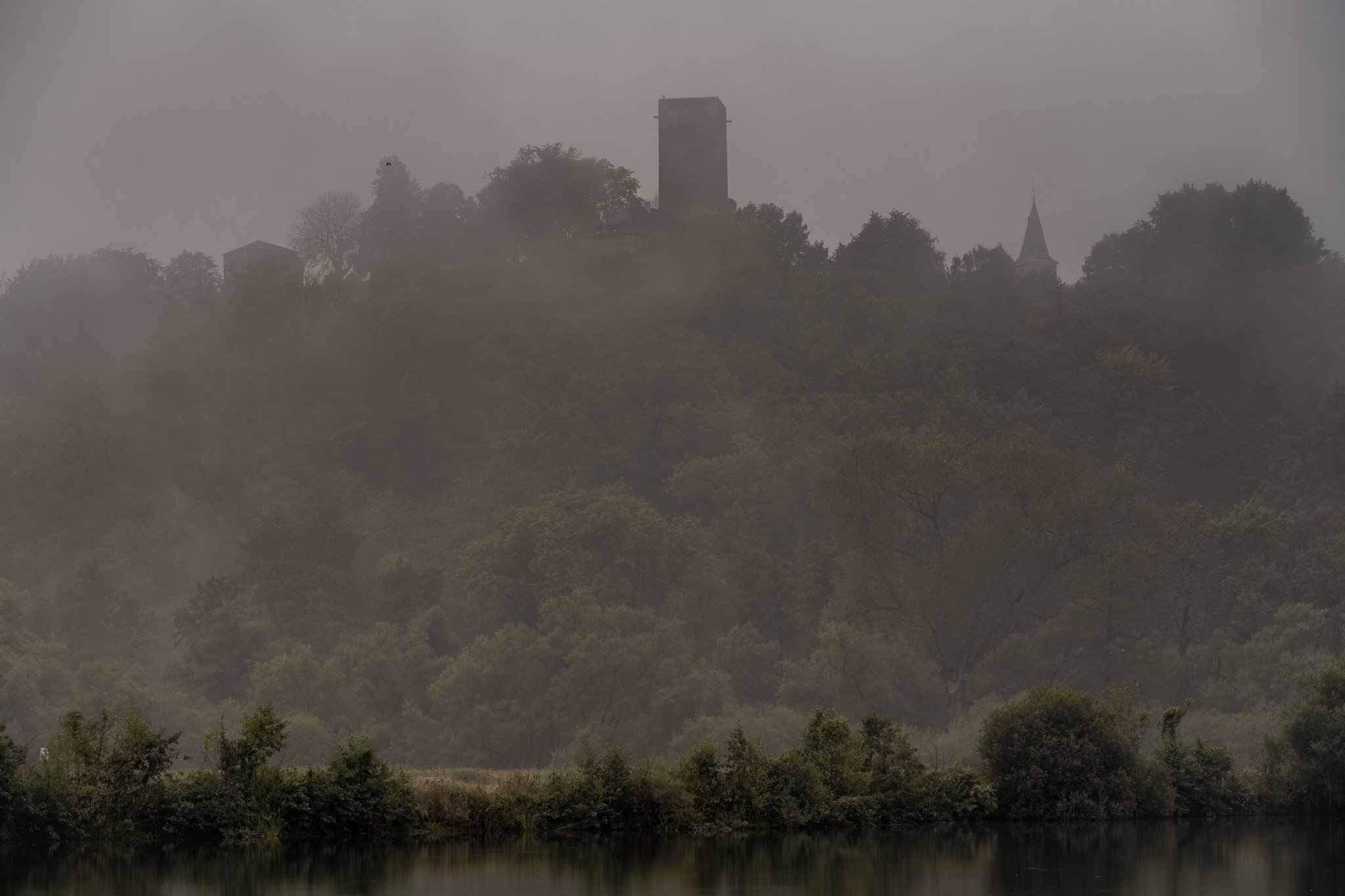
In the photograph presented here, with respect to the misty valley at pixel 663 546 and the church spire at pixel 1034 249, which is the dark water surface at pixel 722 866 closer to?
the misty valley at pixel 663 546

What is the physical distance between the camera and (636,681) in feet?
209

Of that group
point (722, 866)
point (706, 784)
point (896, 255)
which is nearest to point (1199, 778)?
point (706, 784)

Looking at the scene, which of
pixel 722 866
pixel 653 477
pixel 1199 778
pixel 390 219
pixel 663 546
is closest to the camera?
pixel 722 866

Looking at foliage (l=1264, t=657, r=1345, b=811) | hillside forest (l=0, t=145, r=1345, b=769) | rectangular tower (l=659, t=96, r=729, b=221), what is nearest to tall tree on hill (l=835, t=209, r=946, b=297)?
hillside forest (l=0, t=145, r=1345, b=769)

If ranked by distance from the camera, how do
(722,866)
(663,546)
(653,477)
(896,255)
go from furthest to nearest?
(896,255)
(653,477)
(663,546)
(722,866)

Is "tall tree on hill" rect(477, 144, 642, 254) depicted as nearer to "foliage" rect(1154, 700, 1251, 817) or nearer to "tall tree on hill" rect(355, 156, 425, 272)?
"tall tree on hill" rect(355, 156, 425, 272)

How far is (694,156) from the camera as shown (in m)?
114

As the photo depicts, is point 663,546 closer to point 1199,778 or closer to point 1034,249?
point 1199,778

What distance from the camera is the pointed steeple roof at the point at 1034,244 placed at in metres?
132

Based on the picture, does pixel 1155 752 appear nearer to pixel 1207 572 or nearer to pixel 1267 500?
pixel 1207 572

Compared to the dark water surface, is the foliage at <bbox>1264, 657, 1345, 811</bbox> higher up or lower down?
higher up

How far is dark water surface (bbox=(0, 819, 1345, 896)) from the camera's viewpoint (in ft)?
58.7

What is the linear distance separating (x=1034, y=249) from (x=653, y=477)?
5977 cm

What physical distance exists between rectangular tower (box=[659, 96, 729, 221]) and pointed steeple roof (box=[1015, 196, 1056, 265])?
3392 cm
